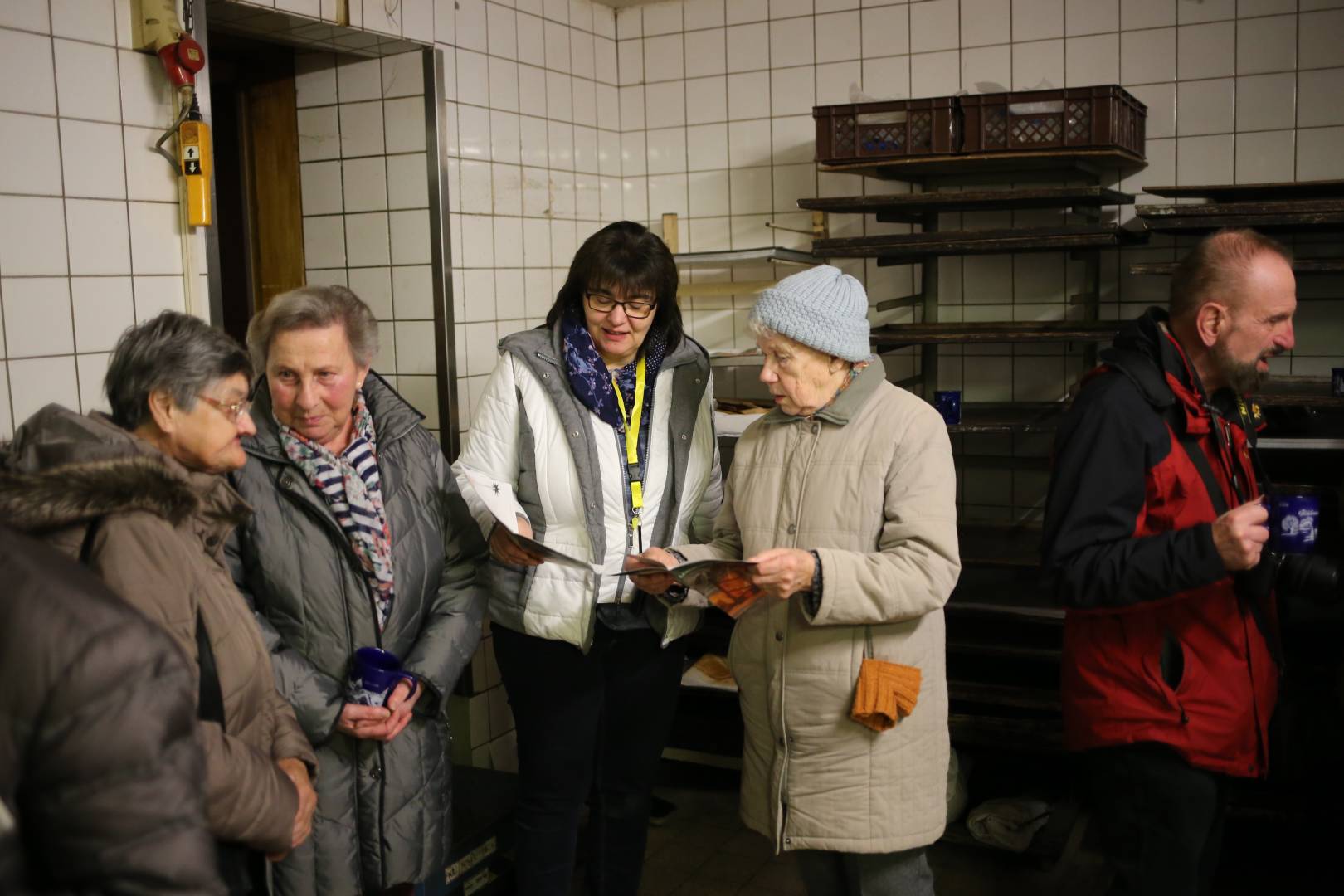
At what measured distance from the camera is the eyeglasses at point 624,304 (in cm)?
242

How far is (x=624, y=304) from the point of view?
2.42 metres

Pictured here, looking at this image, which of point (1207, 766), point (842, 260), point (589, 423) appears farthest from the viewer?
point (842, 260)

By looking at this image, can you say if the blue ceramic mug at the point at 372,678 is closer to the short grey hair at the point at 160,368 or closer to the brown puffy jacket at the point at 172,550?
the brown puffy jacket at the point at 172,550

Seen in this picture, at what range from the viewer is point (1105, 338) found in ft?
10.5

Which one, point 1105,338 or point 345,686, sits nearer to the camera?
point 345,686

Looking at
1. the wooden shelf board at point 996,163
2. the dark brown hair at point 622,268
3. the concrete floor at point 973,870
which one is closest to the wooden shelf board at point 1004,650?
the concrete floor at point 973,870

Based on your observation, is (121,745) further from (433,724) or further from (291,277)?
(291,277)

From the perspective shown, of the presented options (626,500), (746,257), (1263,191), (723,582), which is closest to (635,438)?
(626,500)

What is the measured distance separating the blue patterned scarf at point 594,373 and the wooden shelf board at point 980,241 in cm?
109

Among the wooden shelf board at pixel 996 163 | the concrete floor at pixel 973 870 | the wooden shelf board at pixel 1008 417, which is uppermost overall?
the wooden shelf board at pixel 996 163

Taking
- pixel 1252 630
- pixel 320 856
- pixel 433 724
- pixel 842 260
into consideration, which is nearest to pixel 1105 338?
pixel 842 260

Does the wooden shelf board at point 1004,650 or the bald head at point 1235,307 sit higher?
the bald head at point 1235,307

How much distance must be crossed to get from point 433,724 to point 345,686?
0.73ft

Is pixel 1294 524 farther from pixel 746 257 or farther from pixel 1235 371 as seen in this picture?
pixel 746 257
